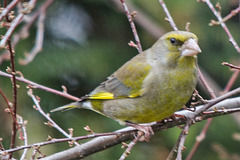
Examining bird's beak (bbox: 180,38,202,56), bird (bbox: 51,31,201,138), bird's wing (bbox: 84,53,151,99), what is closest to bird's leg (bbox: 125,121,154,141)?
bird (bbox: 51,31,201,138)

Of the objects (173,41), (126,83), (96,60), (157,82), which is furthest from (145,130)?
(96,60)

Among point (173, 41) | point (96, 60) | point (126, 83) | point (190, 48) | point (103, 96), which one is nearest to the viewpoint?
point (190, 48)

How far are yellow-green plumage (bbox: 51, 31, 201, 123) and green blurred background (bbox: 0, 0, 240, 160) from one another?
1198 millimetres

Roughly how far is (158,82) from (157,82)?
11 millimetres

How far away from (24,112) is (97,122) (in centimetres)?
92

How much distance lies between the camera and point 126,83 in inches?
166

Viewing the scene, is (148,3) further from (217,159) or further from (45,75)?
(217,159)

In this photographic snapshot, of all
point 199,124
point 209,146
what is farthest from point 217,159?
point 199,124

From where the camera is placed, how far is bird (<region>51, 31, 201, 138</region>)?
3553 millimetres

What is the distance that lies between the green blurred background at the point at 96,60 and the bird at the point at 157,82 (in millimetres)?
1192

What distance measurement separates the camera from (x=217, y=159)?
19.4 feet

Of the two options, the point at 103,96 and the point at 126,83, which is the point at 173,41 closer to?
the point at 126,83

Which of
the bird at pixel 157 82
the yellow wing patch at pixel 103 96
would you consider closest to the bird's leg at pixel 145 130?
the bird at pixel 157 82

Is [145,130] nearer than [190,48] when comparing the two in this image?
No
